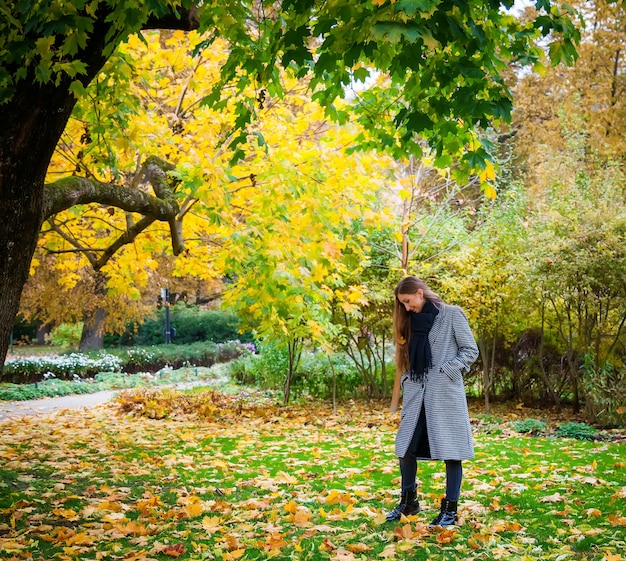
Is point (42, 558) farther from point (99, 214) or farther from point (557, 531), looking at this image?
point (99, 214)

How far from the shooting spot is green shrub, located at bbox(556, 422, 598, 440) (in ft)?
30.0

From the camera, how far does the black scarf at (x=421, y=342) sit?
4473mm

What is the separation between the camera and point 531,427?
973 cm

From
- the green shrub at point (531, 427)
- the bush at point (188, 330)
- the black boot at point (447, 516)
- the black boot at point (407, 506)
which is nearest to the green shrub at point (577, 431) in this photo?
the green shrub at point (531, 427)

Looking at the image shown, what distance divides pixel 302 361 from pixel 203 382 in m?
4.38

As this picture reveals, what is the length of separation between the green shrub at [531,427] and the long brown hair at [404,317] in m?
5.76

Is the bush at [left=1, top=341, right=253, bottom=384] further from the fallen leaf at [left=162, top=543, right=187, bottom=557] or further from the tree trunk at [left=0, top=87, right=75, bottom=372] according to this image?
the fallen leaf at [left=162, top=543, right=187, bottom=557]

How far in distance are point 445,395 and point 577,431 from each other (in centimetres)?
577

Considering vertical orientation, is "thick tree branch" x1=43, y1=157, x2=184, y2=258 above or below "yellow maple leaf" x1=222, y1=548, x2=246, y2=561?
above

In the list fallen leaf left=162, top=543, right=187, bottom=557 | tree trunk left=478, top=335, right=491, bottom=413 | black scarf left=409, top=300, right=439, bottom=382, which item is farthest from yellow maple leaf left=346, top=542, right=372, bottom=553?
tree trunk left=478, top=335, right=491, bottom=413

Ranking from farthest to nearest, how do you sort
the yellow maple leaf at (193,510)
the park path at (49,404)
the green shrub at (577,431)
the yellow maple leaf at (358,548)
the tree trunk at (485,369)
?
the park path at (49,404), the tree trunk at (485,369), the green shrub at (577,431), the yellow maple leaf at (193,510), the yellow maple leaf at (358,548)

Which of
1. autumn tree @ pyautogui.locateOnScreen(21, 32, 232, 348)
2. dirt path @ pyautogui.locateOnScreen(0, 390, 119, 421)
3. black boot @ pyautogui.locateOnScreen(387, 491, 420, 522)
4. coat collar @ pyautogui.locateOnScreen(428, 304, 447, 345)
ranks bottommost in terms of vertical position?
dirt path @ pyautogui.locateOnScreen(0, 390, 119, 421)

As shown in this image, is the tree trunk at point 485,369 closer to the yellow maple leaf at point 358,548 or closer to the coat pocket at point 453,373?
the coat pocket at point 453,373

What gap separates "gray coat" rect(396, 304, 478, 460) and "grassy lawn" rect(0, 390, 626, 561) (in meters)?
0.53
